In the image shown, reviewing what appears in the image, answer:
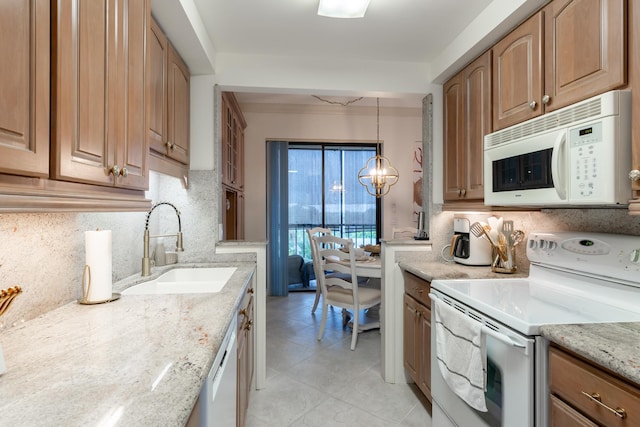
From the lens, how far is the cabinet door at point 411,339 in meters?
2.28

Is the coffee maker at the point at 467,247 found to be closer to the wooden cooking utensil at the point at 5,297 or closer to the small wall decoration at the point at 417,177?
the wooden cooking utensil at the point at 5,297

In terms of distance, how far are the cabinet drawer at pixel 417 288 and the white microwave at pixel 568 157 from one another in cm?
65

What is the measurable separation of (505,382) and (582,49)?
1.39 metres

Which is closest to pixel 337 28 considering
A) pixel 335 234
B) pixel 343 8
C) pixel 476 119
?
pixel 343 8

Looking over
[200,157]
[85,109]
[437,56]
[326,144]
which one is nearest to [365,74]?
[437,56]

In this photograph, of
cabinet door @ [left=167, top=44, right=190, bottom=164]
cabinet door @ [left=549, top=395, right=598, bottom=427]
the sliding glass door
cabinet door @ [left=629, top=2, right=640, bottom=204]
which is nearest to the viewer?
cabinet door @ [left=549, top=395, right=598, bottom=427]

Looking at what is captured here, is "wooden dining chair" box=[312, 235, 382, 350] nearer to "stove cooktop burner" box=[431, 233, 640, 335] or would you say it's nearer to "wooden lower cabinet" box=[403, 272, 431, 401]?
"wooden lower cabinet" box=[403, 272, 431, 401]

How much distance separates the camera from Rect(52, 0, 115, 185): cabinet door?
0.77 metres

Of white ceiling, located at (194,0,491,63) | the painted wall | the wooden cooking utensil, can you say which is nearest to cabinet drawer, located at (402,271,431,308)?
white ceiling, located at (194,0,491,63)

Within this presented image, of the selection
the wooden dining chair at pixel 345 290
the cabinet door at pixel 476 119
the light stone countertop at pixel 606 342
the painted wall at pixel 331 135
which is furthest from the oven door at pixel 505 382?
the painted wall at pixel 331 135

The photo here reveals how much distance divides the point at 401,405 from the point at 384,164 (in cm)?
344

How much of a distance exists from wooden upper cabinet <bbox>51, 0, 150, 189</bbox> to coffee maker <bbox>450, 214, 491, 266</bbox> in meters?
2.01

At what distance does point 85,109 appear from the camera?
88cm

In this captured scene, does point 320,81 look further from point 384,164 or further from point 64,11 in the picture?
point 384,164
